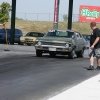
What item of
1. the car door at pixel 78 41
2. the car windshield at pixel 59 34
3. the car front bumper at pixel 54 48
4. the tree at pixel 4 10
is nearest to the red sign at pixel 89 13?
the tree at pixel 4 10

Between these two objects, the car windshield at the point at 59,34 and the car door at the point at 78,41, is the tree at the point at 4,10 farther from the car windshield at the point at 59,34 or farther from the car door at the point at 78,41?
the car windshield at the point at 59,34

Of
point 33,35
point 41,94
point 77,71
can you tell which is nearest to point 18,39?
point 33,35

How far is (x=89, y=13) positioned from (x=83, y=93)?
6695 centimetres

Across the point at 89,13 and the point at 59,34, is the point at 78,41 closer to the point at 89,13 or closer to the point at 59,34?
the point at 59,34

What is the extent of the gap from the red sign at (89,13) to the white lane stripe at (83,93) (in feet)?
209

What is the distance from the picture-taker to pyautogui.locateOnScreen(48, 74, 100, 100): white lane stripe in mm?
9930

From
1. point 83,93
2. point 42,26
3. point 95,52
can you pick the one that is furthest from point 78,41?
point 42,26

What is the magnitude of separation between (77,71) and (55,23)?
77.5ft

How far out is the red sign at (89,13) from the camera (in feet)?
249

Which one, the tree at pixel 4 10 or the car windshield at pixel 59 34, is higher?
the tree at pixel 4 10

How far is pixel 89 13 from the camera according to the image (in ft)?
252

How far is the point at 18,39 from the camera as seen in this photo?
1828 inches

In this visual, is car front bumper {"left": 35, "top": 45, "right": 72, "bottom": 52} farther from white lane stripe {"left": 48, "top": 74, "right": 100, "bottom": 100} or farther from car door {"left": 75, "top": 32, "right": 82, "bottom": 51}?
white lane stripe {"left": 48, "top": 74, "right": 100, "bottom": 100}

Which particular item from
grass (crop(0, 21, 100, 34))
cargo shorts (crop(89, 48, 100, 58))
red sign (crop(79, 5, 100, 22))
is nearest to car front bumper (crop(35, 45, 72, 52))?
cargo shorts (crop(89, 48, 100, 58))
